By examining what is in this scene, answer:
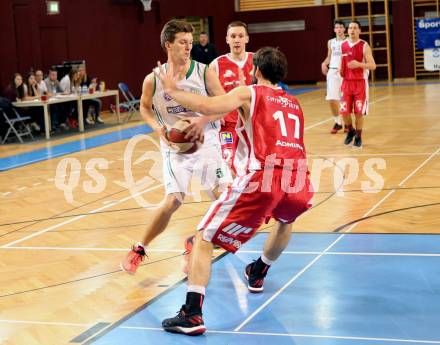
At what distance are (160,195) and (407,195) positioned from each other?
283 cm

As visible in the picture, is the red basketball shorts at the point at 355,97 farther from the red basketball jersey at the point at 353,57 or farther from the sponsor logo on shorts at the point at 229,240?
the sponsor logo on shorts at the point at 229,240

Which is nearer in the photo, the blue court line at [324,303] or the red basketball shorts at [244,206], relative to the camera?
the blue court line at [324,303]

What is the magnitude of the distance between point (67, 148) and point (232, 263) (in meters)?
8.61

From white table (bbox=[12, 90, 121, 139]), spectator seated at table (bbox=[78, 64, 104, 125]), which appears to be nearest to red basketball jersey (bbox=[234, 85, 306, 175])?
white table (bbox=[12, 90, 121, 139])

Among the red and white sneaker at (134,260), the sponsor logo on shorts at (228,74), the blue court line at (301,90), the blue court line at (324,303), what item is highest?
the sponsor logo on shorts at (228,74)

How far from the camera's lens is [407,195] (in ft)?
26.7

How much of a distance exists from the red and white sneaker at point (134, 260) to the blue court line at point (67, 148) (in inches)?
263

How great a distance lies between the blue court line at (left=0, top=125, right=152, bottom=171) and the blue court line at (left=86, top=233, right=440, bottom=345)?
727cm

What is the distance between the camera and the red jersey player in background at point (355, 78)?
11.7 meters

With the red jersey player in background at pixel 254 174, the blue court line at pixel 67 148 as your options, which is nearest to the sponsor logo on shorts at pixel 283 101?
the red jersey player in background at pixel 254 174

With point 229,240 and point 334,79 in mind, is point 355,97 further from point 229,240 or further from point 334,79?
point 229,240

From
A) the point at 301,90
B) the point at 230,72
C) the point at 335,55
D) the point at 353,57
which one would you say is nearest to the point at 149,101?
the point at 230,72

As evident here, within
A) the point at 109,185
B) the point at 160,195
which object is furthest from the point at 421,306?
the point at 109,185

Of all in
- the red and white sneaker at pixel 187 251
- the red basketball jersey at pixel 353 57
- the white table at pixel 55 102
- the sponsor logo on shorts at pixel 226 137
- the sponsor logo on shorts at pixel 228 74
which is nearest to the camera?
the red and white sneaker at pixel 187 251
